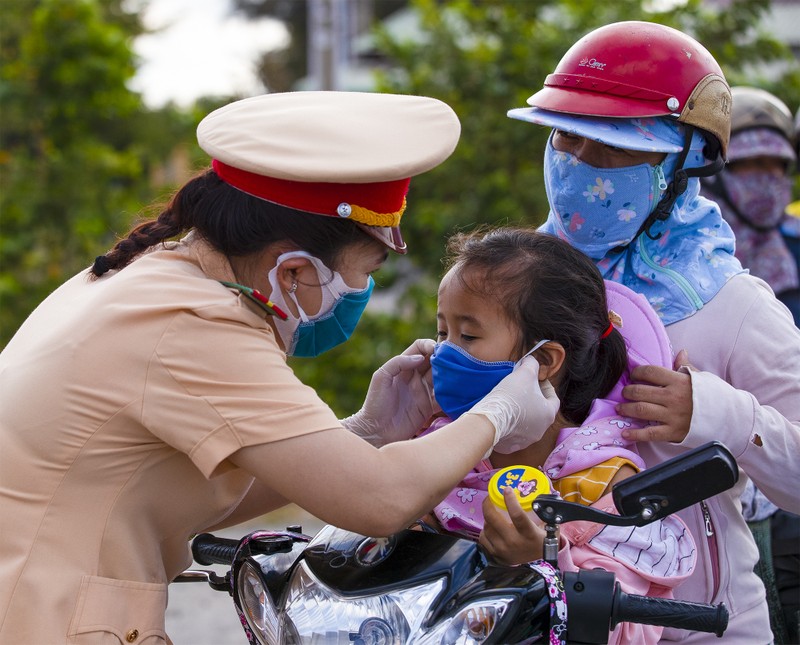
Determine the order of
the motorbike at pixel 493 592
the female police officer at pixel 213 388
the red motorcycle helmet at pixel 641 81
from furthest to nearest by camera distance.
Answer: the red motorcycle helmet at pixel 641 81 → the female police officer at pixel 213 388 → the motorbike at pixel 493 592

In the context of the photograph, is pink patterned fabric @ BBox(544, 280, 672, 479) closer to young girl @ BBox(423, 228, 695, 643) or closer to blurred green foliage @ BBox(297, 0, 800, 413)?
young girl @ BBox(423, 228, 695, 643)

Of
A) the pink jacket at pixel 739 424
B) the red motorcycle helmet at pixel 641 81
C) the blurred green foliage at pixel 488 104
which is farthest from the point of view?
the blurred green foliage at pixel 488 104

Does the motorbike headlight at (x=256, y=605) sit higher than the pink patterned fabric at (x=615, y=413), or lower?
lower

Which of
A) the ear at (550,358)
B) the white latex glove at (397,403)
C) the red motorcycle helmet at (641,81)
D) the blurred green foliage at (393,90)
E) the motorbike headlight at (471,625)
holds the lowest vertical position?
the blurred green foliage at (393,90)

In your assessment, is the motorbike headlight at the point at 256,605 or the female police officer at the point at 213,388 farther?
the motorbike headlight at the point at 256,605

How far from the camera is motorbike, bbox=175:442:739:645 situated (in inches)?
72.2

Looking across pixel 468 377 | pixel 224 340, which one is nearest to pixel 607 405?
pixel 468 377

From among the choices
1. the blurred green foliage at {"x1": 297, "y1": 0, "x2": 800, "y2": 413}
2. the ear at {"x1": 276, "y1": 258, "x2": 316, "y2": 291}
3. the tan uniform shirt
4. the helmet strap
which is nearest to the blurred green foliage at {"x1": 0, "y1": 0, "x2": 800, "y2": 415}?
the blurred green foliage at {"x1": 297, "y1": 0, "x2": 800, "y2": 413}

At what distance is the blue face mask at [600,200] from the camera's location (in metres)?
2.61

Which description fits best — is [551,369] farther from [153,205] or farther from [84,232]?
[84,232]

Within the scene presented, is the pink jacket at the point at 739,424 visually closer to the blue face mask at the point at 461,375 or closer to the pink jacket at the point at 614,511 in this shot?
the pink jacket at the point at 614,511

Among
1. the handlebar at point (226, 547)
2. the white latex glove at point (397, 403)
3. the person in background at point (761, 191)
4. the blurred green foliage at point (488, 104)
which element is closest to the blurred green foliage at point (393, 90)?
the blurred green foliage at point (488, 104)

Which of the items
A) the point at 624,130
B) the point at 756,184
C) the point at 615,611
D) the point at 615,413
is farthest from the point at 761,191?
the point at 615,611

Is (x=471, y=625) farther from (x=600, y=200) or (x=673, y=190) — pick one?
(x=673, y=190)
